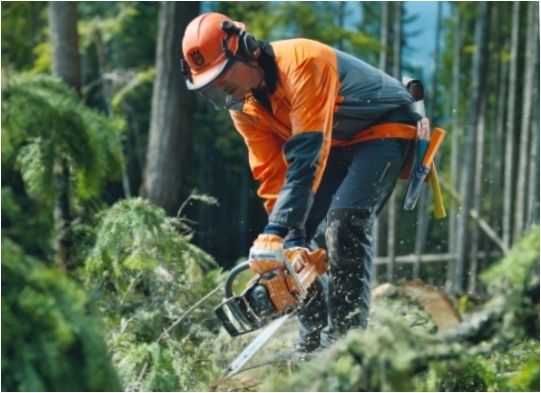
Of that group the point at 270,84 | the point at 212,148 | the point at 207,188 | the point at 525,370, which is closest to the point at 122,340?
the point at 270,84

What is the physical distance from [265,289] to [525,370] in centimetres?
138

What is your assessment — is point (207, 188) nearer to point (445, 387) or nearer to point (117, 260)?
point (117, 260)

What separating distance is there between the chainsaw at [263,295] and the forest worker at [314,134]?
0.24 ft

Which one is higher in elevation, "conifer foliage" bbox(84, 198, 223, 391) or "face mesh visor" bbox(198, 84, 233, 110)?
"face mesh visor" bbox(198, 84, 233, 110)

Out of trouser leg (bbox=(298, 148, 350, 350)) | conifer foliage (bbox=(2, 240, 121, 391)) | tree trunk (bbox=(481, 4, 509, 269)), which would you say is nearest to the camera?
conifer foliage (bbox=(2, 240, 121, 391))

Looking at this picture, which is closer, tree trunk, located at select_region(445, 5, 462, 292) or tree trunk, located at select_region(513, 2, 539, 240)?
tree trunk, located at select_region(513, 2, 539, 240)

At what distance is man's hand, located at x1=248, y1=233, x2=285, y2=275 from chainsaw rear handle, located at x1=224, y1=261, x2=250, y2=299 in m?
0.05

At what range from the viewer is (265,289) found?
4680 mm

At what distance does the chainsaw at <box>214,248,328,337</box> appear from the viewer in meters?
4.66

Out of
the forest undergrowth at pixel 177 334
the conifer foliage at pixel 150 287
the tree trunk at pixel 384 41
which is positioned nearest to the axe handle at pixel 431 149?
the forest undergrowth at pixel 177 334

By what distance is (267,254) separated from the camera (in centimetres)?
463

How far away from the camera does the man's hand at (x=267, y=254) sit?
4.63m

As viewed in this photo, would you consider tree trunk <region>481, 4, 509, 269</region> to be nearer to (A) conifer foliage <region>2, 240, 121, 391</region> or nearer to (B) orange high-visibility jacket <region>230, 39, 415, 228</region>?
(B) orange high-visibility jacket <region>230, 39, 415, 228</region>

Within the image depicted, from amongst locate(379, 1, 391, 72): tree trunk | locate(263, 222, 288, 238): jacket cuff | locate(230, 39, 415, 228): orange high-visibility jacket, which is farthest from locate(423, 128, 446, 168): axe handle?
locate(379, 1, 391, 72): tree trunk
